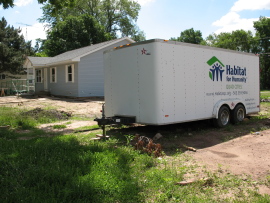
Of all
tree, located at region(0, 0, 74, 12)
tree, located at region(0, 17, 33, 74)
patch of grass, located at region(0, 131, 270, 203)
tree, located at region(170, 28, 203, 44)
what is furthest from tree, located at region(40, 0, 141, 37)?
patch of grass, located at region(0, 131, 270, 203)

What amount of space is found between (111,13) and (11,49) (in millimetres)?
23923

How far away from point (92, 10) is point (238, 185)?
177 ft

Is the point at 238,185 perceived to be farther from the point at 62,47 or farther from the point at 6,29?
the point at 6,29

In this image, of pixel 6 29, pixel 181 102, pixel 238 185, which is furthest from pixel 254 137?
pixel 6 29

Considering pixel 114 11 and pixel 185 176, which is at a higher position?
pixel 114 11

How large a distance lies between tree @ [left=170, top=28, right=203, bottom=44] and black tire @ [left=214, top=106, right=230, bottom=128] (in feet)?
218

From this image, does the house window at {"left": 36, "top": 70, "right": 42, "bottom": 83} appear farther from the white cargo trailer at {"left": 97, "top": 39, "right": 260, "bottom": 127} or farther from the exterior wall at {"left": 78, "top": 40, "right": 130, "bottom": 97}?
the white cargo trailer at {"left": 97, "top": 39, "right": 260, "bottom": 127}

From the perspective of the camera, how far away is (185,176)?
4.89 m

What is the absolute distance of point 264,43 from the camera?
5444 cm

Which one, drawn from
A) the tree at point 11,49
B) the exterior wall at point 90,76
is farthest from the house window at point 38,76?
the tree at point 11,49

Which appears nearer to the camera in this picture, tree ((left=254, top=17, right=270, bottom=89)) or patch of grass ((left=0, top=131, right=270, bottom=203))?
patch of grass ((left=0, top=131, right=270, bottom=203))

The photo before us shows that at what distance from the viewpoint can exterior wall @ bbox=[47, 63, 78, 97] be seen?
21770 mm

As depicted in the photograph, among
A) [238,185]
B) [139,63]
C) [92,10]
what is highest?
[92,10]

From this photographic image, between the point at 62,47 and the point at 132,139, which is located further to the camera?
the point at 62,47
